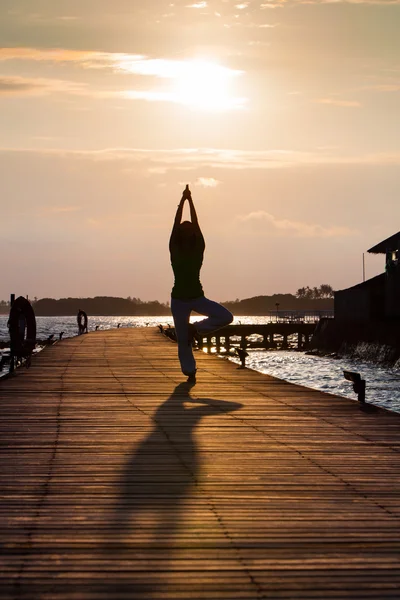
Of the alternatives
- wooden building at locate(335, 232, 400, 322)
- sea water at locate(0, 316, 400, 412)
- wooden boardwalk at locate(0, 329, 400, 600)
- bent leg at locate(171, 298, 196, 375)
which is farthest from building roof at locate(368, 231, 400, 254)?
wooden boardwalk at locate(0, 329, 400, 600)

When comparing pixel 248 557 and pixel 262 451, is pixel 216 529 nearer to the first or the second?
pixel 248 557

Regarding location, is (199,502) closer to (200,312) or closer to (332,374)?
(200,312)

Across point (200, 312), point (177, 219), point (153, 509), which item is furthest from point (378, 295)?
point (153, 509)

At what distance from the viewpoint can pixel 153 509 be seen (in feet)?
18.7

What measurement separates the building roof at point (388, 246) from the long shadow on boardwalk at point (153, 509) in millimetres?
48108

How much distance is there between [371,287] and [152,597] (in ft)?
188

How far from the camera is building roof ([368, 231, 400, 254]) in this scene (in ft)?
184

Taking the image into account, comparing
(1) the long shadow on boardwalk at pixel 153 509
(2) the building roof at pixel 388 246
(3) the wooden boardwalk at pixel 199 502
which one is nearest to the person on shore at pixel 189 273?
(3) the wooden boardwalk at pixel 199 502

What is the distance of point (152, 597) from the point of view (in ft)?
13.3

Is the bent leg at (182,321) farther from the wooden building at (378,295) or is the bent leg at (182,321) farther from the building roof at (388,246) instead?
the building roof at (388,246)

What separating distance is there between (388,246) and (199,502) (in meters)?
52.8

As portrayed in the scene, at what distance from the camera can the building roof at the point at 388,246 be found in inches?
2202

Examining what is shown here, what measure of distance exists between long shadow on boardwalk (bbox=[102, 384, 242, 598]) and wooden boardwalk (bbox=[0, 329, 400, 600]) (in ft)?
0.04

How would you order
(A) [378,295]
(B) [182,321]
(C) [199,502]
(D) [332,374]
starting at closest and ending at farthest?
(C) [199,502] → (B) [182,321] → (D) [332,374] → (A) [378,295]
